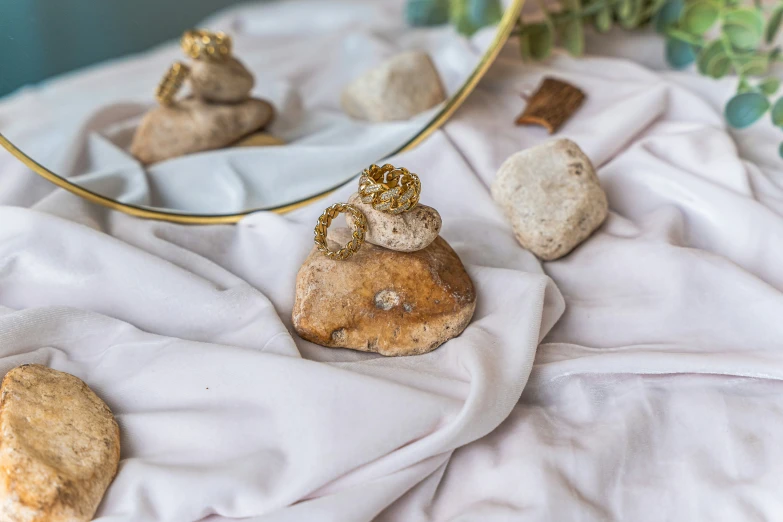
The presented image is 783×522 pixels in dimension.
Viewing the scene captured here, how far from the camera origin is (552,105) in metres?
1.32

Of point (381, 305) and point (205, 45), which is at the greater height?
point (205, 45)

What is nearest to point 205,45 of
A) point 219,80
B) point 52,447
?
point 219,80

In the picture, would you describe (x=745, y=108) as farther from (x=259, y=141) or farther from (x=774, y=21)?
(x=259, y=141)

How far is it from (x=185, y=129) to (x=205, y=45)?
14cm

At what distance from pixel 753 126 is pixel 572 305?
0.60 meters

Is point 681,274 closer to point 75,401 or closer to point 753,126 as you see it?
point 753,126

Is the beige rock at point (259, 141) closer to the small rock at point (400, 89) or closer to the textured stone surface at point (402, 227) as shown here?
the small rock at point (400, 89)

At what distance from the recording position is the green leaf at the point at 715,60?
134 centimetres

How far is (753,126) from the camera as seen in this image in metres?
1.33

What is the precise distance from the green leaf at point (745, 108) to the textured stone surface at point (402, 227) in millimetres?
670

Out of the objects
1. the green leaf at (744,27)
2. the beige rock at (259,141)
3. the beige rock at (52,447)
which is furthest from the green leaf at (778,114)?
the beige rock at (52,447)

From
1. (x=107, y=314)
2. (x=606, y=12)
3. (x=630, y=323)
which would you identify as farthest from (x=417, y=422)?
(x=606, y=12)

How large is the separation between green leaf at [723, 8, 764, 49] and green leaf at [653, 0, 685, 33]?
14 cm

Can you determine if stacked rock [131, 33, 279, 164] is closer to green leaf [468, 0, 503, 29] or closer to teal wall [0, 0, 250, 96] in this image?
teal wall [0, 0, 250, 96]
